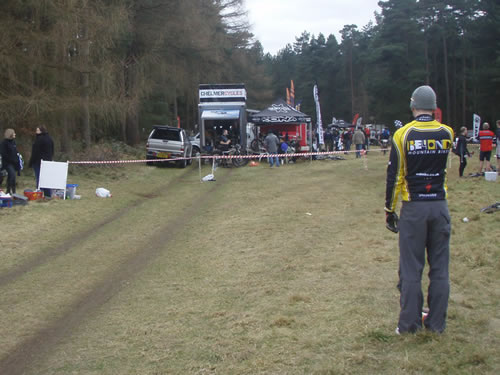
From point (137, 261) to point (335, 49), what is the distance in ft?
286

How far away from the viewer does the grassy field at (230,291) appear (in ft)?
14.7

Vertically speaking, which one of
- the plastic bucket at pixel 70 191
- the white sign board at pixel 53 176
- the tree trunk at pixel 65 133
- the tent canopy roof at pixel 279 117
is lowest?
the plastic bucket at pixel 70 191

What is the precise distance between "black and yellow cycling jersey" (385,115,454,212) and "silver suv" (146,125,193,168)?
2135cm

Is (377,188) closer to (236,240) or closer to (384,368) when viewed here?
(236,240)

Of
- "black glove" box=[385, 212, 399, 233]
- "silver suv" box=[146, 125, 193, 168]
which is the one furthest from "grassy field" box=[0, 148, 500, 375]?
"silver suv" box=[146, 125, 193, 168]

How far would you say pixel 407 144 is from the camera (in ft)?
14.7

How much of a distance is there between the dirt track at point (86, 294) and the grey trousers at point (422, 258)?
329 cm

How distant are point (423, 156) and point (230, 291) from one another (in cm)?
320

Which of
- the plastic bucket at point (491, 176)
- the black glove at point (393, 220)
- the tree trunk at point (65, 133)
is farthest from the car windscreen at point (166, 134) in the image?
the black glove at point (393, 220)

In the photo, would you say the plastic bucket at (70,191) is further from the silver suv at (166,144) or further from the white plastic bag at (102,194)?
the silver suv at (166,144)

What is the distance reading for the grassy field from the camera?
4.49 m

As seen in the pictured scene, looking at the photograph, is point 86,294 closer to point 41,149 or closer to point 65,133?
point 41,149

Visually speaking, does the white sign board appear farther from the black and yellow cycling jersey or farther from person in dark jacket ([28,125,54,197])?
the black and yellow cycling jersey

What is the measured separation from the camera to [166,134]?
25688 millimetres
